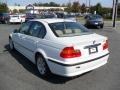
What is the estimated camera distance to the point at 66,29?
6.57m

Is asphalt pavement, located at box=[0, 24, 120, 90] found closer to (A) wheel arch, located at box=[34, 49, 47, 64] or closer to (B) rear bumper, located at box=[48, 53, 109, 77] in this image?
(B) rear bumper, located at box=[48, 53, 109, 77]

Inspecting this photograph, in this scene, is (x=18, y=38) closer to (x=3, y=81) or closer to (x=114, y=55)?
(x=3, y=81)

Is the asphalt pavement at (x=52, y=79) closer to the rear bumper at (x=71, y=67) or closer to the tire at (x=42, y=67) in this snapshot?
the tire at (x=42, y=67)

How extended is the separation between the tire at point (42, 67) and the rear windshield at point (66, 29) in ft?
2.73

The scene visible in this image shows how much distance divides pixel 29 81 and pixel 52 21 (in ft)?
6.17

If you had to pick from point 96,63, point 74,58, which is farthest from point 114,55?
point 74,58

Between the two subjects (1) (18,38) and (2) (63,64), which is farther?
(1) (18,38)

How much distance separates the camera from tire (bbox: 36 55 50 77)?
634cm

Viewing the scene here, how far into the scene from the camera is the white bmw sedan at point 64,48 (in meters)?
5.64

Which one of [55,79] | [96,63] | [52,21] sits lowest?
[55,79]

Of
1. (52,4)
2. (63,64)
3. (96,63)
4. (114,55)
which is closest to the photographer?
(63,64)

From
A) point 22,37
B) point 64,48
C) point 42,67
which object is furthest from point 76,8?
point 64,48

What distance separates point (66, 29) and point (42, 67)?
4.07 feet

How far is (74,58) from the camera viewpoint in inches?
223
